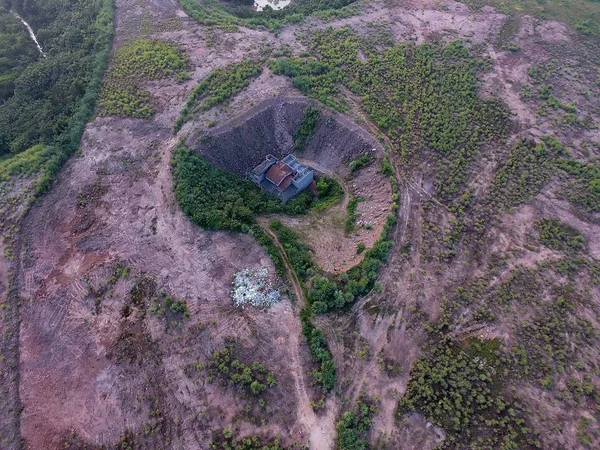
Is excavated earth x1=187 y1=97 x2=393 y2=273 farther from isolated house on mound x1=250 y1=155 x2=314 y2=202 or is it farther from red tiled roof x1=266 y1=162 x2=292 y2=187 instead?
red tiled roof x1=266 y1=162 x2=292 y2=187

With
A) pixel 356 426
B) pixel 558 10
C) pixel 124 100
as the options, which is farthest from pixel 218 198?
pixel 558 10

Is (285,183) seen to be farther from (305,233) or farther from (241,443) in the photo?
(241,443)

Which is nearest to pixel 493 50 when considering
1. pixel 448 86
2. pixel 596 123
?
pixel 448 86

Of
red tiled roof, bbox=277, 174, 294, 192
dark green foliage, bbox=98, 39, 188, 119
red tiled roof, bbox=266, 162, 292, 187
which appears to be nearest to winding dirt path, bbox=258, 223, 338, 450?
red tiled roof, bbox=277, 174, 294, 192

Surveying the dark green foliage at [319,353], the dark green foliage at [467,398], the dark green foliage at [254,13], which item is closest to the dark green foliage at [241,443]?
the dark green foliage at [319,353]

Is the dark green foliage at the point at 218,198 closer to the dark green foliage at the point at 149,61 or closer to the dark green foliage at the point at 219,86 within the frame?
the dark green foliage at the point at 219,86

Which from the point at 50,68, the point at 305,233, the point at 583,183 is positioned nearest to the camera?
the point at 305,233

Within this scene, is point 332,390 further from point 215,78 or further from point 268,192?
point 215,78
